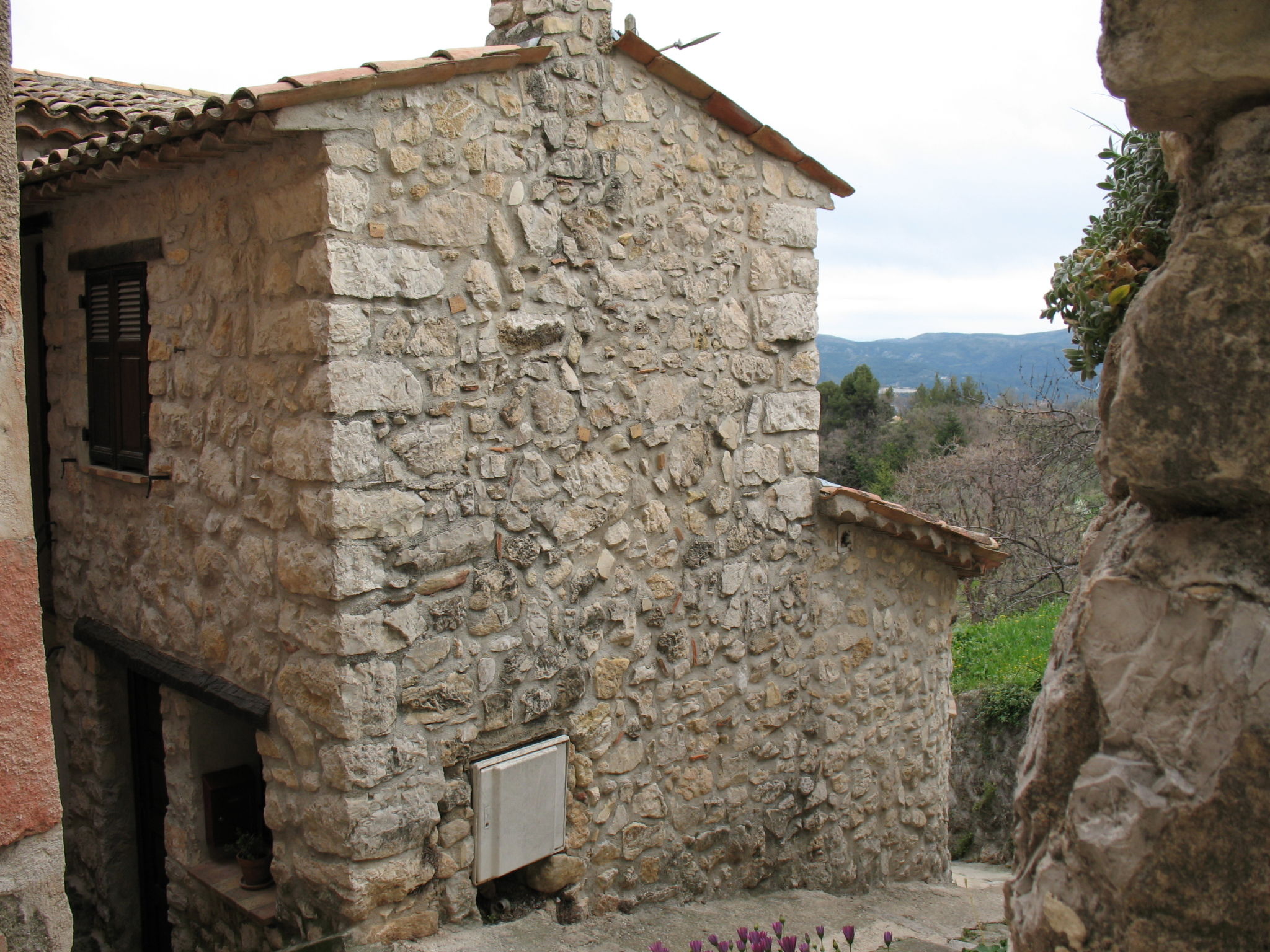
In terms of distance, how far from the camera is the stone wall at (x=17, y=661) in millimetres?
1324

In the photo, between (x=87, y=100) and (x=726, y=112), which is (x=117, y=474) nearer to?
(x=87, y=100)

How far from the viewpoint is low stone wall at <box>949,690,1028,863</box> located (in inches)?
386

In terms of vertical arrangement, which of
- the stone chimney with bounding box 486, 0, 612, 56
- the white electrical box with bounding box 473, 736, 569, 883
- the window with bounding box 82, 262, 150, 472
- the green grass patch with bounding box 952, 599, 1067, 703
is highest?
the stone chimney with bounding box 486, 0, 612, 56

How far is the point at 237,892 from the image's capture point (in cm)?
448

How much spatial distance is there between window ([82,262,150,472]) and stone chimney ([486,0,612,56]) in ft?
6.77

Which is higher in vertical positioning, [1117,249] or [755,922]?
[1117,249]

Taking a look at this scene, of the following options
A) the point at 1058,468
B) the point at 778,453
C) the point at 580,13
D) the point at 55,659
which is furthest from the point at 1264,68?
the point at 1058,468

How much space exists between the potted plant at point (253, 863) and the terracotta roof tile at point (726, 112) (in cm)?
405

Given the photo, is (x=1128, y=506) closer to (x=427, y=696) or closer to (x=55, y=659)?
(x=427, y=696)

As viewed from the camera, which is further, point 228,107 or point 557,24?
point 557,24

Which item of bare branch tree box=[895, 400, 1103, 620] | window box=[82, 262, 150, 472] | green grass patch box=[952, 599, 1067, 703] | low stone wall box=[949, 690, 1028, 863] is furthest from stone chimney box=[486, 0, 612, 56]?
bare branch tree box=[895, 400, 1103, 620]

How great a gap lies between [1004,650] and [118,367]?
10166mm

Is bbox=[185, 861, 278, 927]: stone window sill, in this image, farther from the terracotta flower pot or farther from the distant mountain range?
the distant mountain range

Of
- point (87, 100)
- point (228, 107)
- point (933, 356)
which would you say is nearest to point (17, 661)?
point (228, 107)
